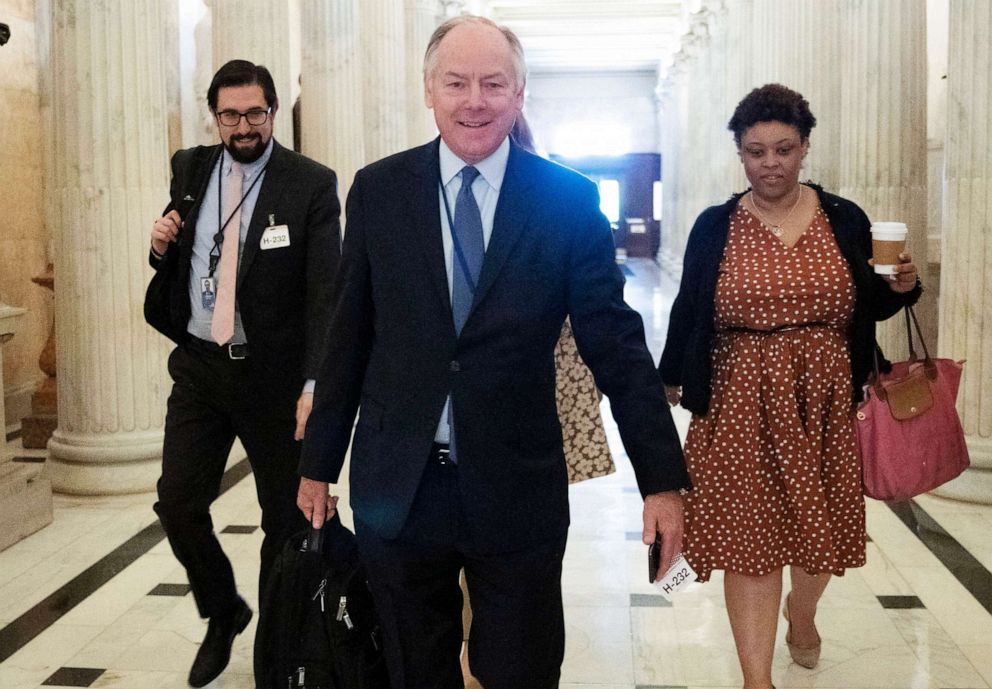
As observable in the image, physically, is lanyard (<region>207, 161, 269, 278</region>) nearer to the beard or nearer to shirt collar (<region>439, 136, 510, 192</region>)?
the beard

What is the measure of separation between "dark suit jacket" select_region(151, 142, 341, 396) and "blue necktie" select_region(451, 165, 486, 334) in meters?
1.21

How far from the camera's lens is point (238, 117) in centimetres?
355

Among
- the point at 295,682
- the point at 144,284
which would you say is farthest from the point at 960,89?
the point at 295,682

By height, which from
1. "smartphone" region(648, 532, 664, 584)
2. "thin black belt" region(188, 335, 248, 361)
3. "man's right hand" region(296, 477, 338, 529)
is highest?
"thin black belt" region(188, 335, 248, 361)

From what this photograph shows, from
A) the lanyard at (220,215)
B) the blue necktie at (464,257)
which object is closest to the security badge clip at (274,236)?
the lanyard at (220,215)

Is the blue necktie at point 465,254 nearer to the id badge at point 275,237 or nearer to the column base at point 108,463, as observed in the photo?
the id badge at point 275,237

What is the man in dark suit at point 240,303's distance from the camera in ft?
11.6

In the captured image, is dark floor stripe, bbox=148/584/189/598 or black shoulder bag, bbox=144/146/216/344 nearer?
black shoulder bag, bbox=144/146/216/344

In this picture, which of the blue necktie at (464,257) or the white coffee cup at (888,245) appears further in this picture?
the white coffee cup at (888,245)

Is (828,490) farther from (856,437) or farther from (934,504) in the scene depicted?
(934,504)

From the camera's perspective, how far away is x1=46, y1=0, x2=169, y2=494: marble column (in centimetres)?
652

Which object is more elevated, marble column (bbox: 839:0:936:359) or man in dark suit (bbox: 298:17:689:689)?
marble column (bbox: 839:0:936:359)

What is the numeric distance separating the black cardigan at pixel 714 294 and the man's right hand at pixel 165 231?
57.8 inches

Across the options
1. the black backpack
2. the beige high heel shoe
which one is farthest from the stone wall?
the black backpack
